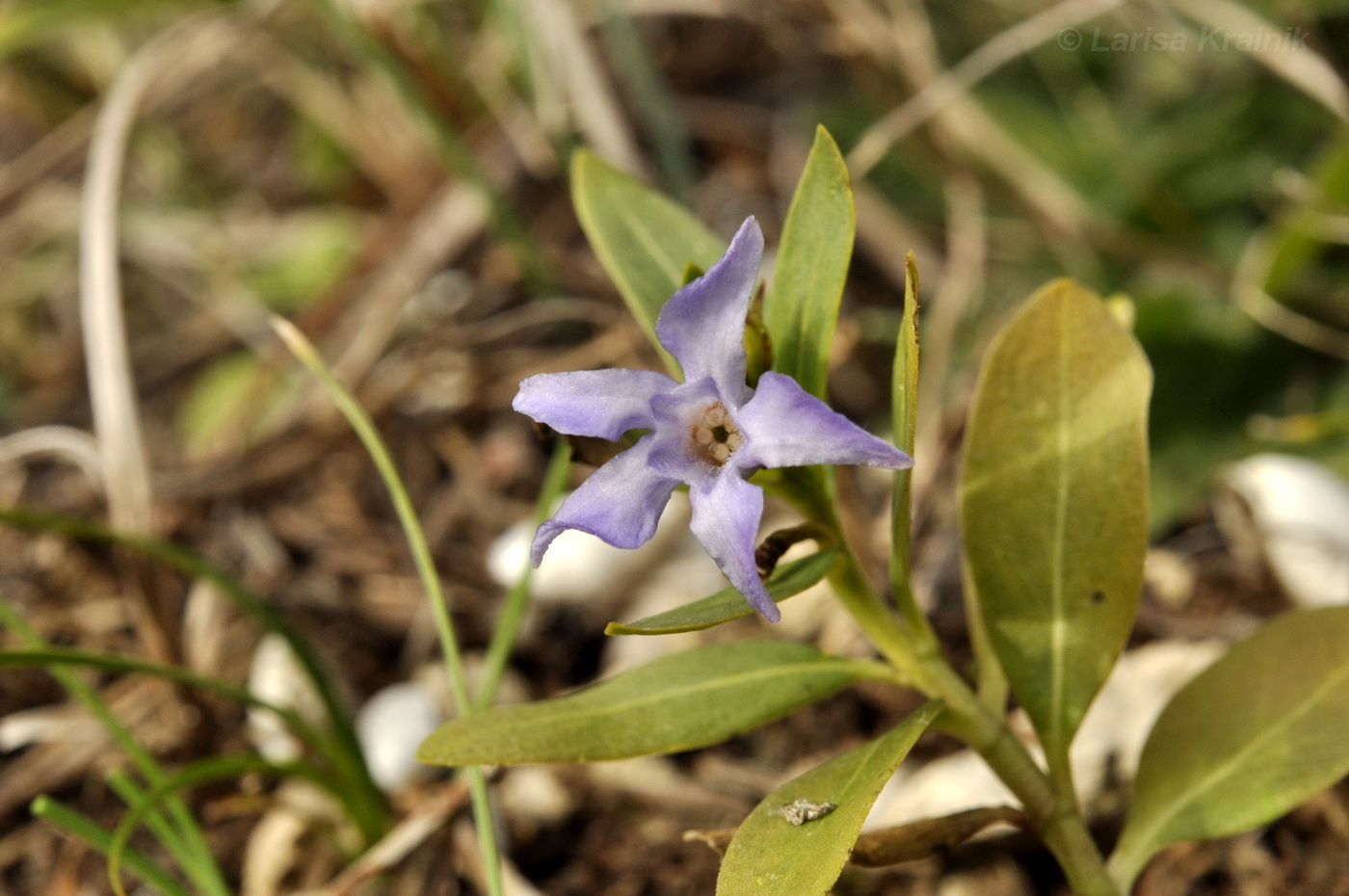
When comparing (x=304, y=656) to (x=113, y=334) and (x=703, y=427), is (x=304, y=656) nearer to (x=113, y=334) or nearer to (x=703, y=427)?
(x=113, y=334)

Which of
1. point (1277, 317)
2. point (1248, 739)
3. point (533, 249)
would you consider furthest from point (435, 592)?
point (1277, 317)

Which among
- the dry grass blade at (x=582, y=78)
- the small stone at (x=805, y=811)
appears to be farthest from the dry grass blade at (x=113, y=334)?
the small stone at (x=805, y=811)

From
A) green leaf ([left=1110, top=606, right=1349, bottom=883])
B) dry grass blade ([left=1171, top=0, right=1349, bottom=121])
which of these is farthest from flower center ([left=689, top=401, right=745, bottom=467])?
dry grass blade ([left=1171, top=0, right=1349, bottom=121])

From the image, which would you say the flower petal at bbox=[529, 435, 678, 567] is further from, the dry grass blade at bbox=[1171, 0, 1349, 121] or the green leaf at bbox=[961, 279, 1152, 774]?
the dry grass blade at bbox=[1171, 0, 1349, 121]

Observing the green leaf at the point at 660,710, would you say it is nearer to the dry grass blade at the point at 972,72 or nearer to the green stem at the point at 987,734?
the green stem at the point at 987,734

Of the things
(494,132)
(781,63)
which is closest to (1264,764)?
(494,132)
